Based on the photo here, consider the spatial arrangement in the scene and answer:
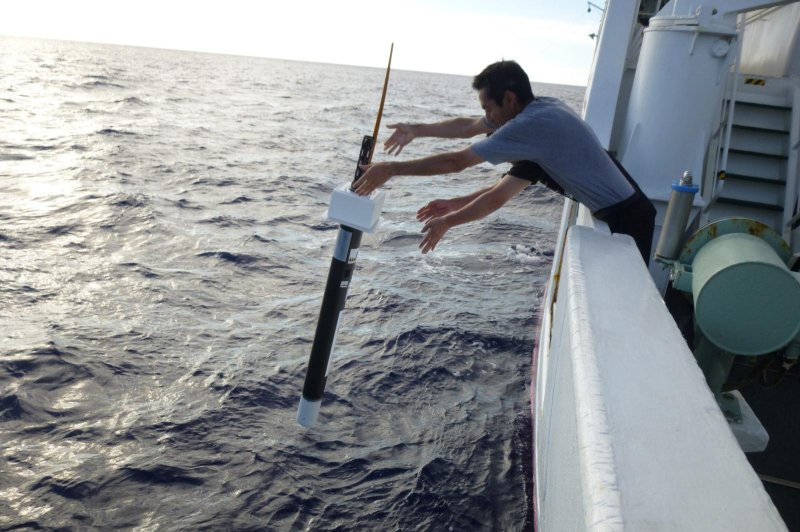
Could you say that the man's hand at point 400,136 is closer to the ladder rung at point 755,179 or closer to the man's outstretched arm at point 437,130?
the man's outstretched arm at point 437,130

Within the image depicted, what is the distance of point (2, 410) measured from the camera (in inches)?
177

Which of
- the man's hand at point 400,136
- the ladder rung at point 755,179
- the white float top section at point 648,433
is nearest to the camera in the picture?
the white float top section at point 648,433

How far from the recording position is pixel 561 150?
3188 millimetres

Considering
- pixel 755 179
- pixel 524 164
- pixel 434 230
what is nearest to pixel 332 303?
pixel 434 230

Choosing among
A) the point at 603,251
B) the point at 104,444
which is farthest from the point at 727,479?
the point at 104,444

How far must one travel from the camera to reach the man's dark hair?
3248mm

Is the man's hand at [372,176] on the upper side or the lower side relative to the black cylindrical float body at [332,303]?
upper

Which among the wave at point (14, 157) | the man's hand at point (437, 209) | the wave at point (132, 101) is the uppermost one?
the wave at point (132, 101)

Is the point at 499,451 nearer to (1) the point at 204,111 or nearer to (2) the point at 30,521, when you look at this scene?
(2) the point at 30,521

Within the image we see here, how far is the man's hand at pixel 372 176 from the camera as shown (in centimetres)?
290

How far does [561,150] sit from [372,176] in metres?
0.98

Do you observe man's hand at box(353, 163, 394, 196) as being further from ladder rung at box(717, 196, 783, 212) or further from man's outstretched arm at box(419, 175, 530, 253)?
ladder rung at box(717, 196, 783, 212)

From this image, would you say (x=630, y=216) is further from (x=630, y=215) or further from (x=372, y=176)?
(x=372, y=176)

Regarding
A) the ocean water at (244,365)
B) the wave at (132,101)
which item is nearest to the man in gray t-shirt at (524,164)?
the ocean water at (244,365)
